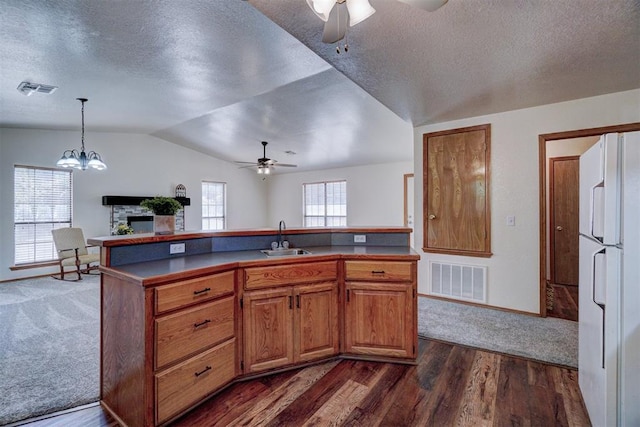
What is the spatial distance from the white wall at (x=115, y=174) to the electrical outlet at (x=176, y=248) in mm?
5071

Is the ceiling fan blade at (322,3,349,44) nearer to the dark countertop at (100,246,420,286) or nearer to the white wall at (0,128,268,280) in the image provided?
the dark countertop at (100,246,420,286)

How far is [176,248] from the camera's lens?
2.29 m

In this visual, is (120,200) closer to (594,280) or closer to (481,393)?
(481,393)

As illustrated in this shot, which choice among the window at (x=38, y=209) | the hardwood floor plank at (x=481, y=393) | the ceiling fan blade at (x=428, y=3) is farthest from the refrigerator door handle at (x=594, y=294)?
the window at (x=38, y=209)

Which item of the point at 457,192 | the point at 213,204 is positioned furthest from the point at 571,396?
the point at 213,204

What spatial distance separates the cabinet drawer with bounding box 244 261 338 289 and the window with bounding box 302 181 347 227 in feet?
19.4

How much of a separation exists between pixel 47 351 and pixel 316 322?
95.5 inches

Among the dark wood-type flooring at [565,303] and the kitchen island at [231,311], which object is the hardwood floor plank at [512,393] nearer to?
the kitchen island at [231,311]

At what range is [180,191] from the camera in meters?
7.34

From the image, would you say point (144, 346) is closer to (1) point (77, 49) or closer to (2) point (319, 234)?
(2) point (319, 234)

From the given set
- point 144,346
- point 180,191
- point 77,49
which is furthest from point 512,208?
point 180,191

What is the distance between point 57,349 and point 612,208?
13.5ft

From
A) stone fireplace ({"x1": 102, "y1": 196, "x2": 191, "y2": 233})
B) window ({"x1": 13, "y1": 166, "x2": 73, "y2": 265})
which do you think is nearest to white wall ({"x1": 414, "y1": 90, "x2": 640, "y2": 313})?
stone fireplace ({"x1": 102, "y1": 196, "x2": 191, "y2": 233})

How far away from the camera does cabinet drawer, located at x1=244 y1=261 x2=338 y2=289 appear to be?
2.11m
